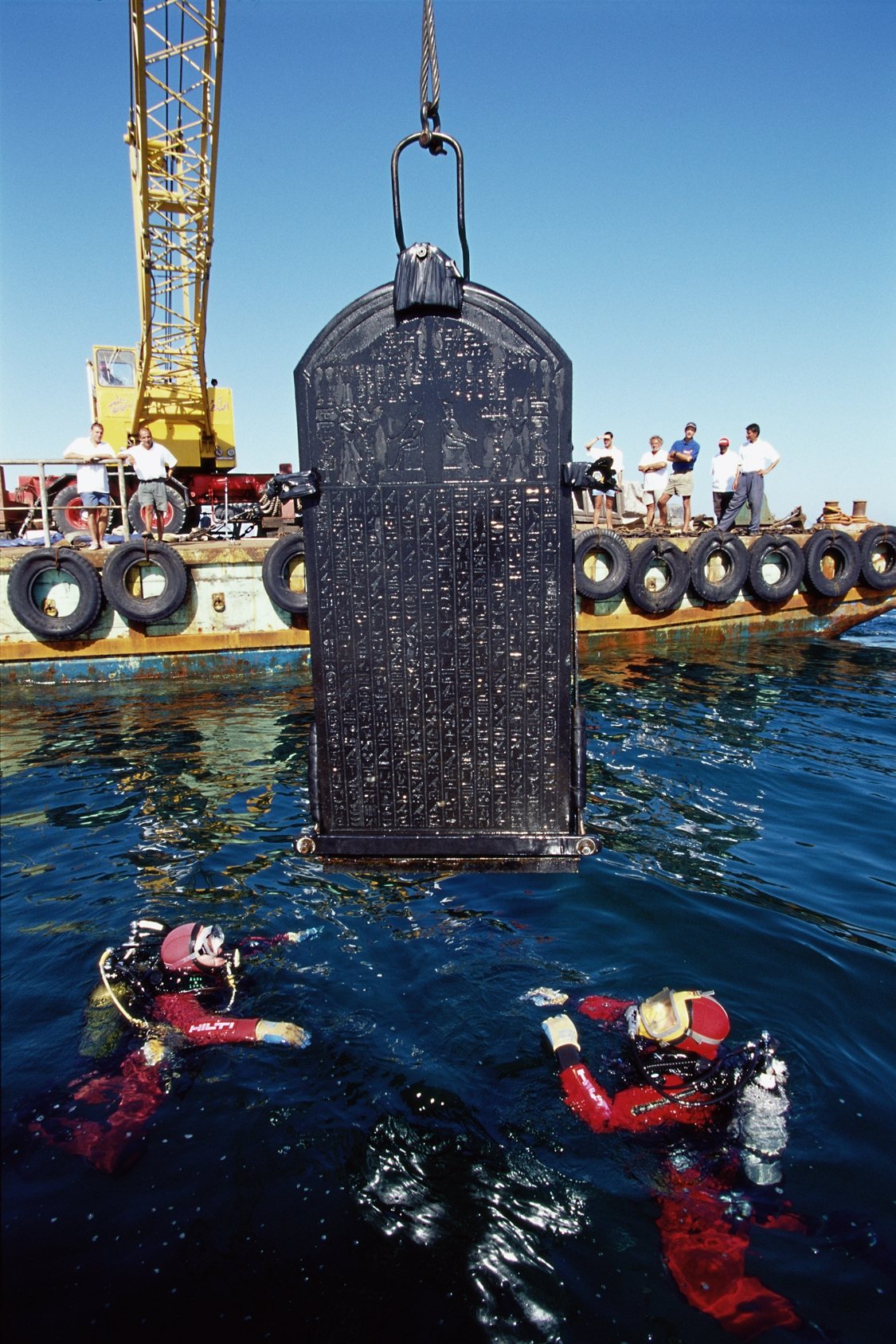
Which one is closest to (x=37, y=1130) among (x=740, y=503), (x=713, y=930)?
(x=713, y=930)

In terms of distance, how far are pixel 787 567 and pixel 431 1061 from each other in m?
15.0

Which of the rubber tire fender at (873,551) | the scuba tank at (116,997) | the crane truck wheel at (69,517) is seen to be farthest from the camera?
the rubber tire fender at (873,551)

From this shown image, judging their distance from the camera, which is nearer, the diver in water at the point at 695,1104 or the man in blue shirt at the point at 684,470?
the diver in water at the point at 695,1104

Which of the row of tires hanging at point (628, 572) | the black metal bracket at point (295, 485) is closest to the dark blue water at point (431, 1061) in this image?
the black metal bracket at point (295, 485)

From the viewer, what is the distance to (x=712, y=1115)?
4129 millimetres

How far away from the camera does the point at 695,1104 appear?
4.04 metres

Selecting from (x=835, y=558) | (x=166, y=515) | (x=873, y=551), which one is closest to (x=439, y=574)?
(x=166, y=515)

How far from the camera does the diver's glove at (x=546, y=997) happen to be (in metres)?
5.06

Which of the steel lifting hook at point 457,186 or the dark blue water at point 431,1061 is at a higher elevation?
the steel lifting hook at point 457,186

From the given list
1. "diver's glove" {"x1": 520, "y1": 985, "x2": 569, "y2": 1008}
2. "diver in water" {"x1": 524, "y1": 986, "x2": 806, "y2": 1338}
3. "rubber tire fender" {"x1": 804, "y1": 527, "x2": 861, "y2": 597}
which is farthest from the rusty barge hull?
"diver in water" {"x1": 524, "y1": 986, "x2": 806, "y2": 1338}

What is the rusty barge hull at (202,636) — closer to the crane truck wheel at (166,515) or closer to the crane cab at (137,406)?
the crane truck wheel at (166,515)

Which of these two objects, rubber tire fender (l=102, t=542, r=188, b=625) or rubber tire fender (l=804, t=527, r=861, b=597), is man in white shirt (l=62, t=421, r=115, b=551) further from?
rubber tire fender (l=804, t=527, r=861, b=597)

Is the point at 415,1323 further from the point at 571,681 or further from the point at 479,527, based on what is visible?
the point at 479,527

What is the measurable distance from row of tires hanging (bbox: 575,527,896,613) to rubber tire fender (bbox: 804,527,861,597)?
2 centimetres
